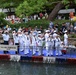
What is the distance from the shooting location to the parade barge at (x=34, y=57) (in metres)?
23.8

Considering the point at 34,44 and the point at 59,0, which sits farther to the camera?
the point at 59,0

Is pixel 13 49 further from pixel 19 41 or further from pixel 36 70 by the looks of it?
pixel 36 70

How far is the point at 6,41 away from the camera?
25969mm

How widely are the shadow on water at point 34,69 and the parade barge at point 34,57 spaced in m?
0.33

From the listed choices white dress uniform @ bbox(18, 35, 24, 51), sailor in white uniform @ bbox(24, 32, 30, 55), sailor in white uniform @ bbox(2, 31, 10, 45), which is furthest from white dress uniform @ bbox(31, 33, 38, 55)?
sailor in white uniform @ bbox(2, 31, 10, 45)

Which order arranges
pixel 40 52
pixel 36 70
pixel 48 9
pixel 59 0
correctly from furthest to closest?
pixel 48 9 < pixel 59 0 < pixel 40 52 < pixel 36 70

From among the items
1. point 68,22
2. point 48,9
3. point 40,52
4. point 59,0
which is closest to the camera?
point 40,52

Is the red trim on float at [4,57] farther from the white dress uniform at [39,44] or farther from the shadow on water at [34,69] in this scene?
the white dress uniform at [39,44]

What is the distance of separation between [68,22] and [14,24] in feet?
15.7

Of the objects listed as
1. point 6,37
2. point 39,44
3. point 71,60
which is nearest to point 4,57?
point 6,37

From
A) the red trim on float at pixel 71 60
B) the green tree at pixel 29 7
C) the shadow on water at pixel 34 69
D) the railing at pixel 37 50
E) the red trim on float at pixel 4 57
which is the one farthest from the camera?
the green tree at pixel 29 7

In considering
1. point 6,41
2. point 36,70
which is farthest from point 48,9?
point 36,70

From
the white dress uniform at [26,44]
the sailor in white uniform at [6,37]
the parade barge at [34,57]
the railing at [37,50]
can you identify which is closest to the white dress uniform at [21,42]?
the railing at [37,50]

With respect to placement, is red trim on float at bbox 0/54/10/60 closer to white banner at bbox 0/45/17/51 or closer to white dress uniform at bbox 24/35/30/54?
white banner at bbox 0/45/17/51
